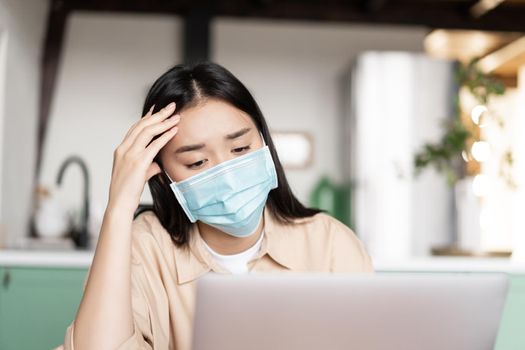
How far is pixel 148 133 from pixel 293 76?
3984 mm

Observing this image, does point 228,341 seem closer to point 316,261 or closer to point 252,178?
point 252,178

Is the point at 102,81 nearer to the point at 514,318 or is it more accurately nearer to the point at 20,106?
the point at 20,106

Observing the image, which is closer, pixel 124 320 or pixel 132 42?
pixel 124 320

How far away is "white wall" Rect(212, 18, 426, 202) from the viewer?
17.1 ft

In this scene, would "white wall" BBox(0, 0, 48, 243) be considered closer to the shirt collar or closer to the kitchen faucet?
the kitchen faucet

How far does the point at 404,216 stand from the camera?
466cm

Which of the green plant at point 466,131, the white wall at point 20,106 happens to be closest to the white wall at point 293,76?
the white wall at point 20,106

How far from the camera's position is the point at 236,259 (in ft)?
4.99

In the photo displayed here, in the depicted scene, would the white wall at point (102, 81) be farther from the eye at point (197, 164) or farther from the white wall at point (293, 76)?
the eye at point (197, 164)

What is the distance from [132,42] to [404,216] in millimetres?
2187

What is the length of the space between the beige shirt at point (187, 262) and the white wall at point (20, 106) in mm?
2190

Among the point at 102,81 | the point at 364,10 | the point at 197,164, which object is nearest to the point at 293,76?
the point at 364,10

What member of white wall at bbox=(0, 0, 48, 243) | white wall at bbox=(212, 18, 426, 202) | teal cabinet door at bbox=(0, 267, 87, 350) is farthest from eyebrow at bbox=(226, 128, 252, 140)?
white wall at bbox=(212, 18, 426, 202)

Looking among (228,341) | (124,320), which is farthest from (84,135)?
(228,341)
